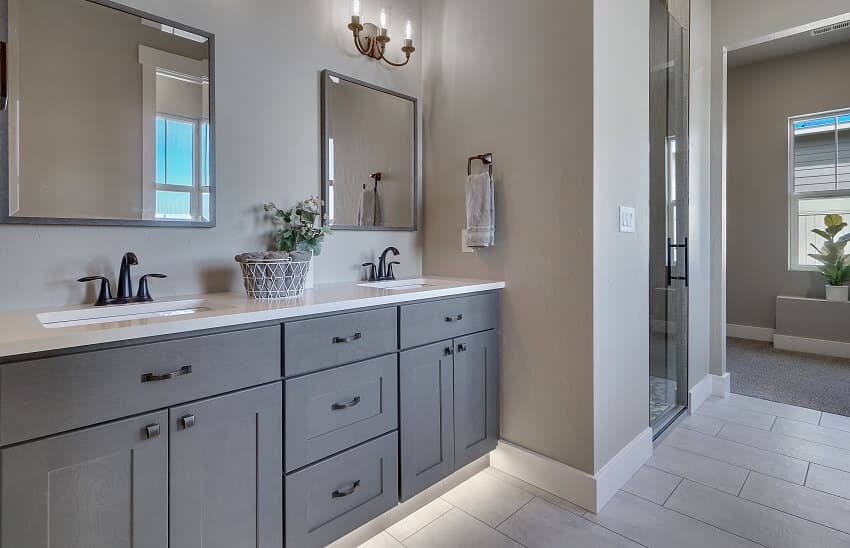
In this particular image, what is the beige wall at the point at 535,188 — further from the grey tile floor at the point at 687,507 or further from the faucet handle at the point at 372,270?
the faucet handle at the point at 372,270

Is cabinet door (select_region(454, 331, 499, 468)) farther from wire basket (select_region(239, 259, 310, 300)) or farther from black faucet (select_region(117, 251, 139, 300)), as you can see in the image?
black faucet (select_region(117, 251, 139, 300))

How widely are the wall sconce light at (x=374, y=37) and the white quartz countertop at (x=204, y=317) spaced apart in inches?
49.6

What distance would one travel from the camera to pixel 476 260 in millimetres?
2285

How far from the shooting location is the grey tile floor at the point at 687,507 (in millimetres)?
1644

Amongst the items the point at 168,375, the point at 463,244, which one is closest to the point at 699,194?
the point at 463,244

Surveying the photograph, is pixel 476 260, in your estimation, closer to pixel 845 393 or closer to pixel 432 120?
pixel 432 120

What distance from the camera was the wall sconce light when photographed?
2104 millimetres

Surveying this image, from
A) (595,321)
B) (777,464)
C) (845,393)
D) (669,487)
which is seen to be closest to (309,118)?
(595,321)

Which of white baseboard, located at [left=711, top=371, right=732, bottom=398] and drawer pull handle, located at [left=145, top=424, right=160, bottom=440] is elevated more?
drawer pull handle, located at [left=145, top=424, right=160, bottom=440]

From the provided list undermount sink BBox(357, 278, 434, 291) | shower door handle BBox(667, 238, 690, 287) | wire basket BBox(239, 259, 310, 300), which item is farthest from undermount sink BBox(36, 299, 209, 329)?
shower door handle BBox(667, 238, 690, 287)

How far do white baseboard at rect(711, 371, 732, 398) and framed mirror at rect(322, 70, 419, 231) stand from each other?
2539mm

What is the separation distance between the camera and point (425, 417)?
70.3 inches

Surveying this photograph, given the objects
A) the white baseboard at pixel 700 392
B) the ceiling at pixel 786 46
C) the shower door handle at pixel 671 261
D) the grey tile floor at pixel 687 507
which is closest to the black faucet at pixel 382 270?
the grey tile floor at pixel 687 507

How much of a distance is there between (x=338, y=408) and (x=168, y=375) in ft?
1.82
